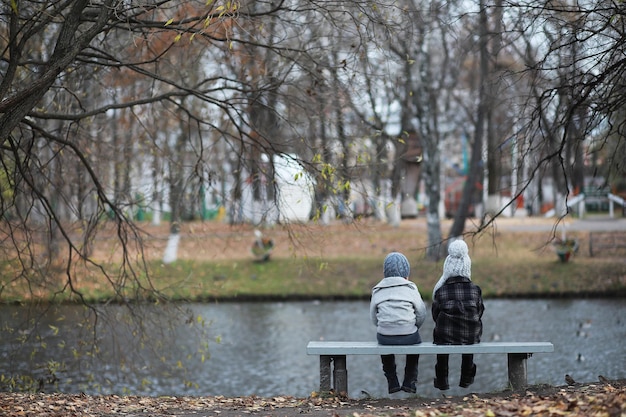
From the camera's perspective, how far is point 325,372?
29.4ft

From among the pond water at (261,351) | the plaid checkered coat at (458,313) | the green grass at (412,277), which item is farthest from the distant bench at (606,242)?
the plaid checkered coat at (458,313)

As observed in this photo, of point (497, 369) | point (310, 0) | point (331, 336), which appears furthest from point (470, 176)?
point (310, 0)

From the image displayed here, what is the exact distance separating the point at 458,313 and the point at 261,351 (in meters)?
9.43

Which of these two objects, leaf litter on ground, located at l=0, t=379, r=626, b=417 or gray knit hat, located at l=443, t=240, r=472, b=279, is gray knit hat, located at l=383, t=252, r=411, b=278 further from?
leaf litter on ground, located at l=0, t=379, r=626, b=417

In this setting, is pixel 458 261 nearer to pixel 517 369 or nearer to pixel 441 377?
pixel 441 377

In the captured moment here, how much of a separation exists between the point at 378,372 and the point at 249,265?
12.7 metres

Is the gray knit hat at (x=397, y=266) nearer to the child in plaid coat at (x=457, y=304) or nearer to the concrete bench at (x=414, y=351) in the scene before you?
the child in plaid coat at (x=457, y=304)

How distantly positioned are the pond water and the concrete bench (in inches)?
64.3

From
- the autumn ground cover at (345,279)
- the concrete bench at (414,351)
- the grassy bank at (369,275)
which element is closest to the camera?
the autumn ground cover at (345,279)

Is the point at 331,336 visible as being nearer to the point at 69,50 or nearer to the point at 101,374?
the point at 101,374

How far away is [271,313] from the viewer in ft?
75.6

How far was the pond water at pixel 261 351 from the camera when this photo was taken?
1328 centimetres

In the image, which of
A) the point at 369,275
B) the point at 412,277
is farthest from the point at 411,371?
the point at 369,275

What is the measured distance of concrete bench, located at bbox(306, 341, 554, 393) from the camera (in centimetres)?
843
